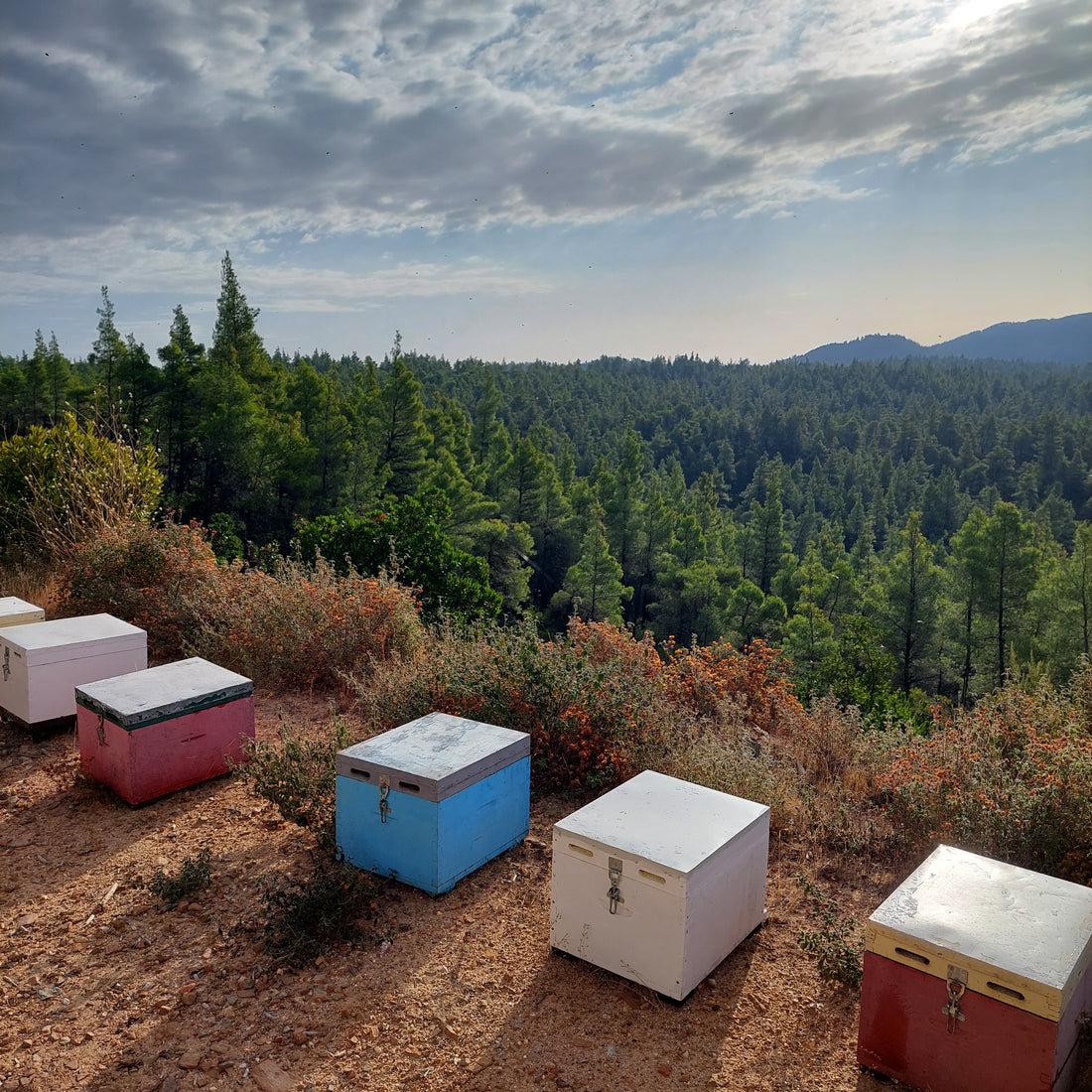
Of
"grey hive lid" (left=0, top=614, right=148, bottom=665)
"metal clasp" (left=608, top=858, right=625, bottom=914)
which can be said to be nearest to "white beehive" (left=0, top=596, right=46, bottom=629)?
"grey hive lid" (left=0, top=614, right=148, bottom=665)

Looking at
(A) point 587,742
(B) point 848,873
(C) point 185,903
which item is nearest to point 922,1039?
(B) point 848,873

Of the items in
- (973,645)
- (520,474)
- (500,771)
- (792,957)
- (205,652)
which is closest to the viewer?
(792,957)

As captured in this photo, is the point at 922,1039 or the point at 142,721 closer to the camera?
the point at 922,1039

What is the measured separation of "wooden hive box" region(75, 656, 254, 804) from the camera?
16.8 feet

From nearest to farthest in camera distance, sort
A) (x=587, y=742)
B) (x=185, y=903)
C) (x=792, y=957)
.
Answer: (x=792, y=957) < (x=185, y=903) < (x=587, y=742)

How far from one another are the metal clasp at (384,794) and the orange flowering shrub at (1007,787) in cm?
306

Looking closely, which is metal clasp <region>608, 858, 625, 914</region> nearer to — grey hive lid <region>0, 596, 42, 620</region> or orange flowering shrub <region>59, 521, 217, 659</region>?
grey hive lid <region>0, 596, 42, 620</region>

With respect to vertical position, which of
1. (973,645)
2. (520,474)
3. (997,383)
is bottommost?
(973,645)

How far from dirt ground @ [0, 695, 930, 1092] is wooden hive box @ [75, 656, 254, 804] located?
1.97ft

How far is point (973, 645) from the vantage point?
35188 millimetres

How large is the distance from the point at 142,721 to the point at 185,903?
1.35 metres

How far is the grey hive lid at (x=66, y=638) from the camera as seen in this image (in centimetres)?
588

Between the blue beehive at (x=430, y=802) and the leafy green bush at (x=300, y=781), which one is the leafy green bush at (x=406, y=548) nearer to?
the leafy green bush at (x=300, y=781)

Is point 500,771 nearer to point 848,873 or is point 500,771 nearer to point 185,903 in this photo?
point 185,903
